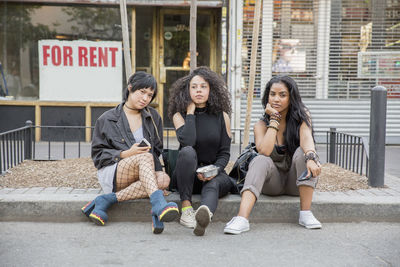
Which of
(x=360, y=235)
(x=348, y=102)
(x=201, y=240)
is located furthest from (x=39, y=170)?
(x=348, y=102)

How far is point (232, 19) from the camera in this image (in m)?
10.1

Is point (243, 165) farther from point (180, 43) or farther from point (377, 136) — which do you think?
point (180, 43)

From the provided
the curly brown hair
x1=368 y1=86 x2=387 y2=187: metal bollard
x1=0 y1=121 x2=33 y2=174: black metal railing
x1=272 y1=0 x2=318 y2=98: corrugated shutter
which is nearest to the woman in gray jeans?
Answer: the curly brown hair

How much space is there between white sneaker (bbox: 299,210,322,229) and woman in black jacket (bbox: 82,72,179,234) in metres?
1.29

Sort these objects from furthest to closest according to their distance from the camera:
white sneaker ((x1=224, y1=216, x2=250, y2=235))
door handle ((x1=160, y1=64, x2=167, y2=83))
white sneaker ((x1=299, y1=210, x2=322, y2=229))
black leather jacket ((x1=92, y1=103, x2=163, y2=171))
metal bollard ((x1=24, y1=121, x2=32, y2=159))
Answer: door handle ((x1=160, y1=64, x2=167, y2=83)), metal bollard ((x1=24, y1=121, x2=32, y2=159)), black leather jacket ((x1=92, y1=103, x2=163, y2=171)), white sneaker ((x1=299, y1=210, x2=322, y2=229)), white sneaker ((x1=224, y1=216, x2=250, y2=235))

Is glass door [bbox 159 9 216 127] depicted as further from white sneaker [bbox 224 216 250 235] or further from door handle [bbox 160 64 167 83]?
white sneaker [bbox 224 216 250 235]

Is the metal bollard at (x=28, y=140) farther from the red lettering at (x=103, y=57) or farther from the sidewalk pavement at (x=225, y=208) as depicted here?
the red lettering at (x=103, y=57)

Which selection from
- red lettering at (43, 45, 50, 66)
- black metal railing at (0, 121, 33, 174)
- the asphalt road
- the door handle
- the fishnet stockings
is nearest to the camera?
the asphalt road

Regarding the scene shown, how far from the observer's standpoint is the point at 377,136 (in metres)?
5.39

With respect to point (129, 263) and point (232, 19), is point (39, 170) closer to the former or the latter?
A: point (129, 263)

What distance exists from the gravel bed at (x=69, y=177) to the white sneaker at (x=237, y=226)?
1.47 meters

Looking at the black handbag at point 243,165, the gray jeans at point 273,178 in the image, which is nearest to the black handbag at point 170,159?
the black handbag at point 243,165

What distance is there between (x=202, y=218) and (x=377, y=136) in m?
2.52

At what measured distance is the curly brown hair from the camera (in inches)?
184
